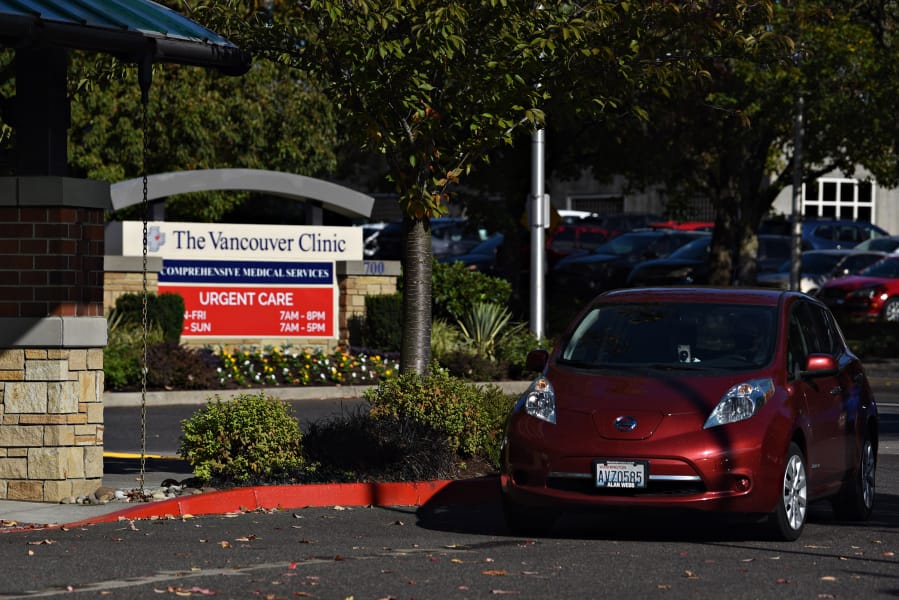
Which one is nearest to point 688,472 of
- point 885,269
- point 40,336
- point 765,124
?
point 40,336

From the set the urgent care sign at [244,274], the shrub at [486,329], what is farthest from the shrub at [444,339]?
the urgent care sign at [244,274]

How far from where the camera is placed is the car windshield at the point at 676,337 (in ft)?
34.4

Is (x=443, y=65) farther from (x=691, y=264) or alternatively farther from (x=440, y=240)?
(x=440, y=240)

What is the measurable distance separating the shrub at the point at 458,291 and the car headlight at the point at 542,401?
53.2ft

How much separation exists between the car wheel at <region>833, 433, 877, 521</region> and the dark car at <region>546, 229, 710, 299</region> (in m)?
25.4

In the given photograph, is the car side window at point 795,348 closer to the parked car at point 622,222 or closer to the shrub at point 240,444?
the shrub at point 240,444

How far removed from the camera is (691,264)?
36.2 metres

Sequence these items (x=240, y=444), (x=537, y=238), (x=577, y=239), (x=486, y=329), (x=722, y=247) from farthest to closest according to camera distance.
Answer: (x=577, y=239)
(x=722, y=247)
(x=486, y=329)
(x=537, y=238)
(x=240, y=444)

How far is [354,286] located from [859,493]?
15107mm

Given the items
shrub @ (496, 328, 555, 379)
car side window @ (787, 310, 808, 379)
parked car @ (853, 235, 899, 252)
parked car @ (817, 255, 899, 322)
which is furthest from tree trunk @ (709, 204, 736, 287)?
car side window @ (787, 310, 808, 379)

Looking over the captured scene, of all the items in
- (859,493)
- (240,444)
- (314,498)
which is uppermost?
(240,444)

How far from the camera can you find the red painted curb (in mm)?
10703

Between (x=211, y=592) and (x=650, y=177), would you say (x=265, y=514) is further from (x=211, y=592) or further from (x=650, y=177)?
(x=650, y=177)

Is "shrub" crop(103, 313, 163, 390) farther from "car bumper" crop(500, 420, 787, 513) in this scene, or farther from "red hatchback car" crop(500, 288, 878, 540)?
"car bumper" crop(500, 420, 787, 513)
